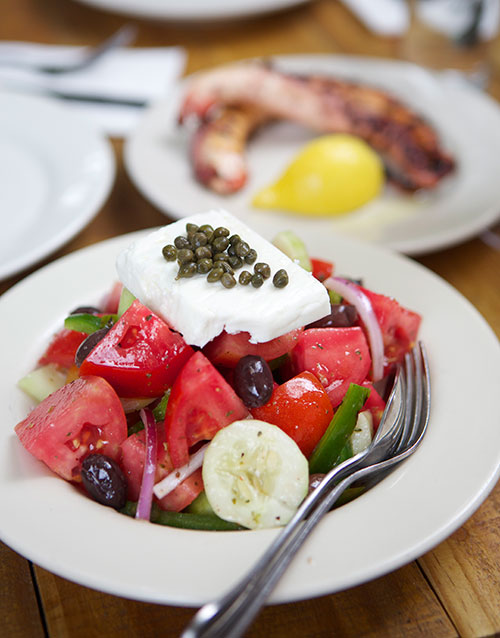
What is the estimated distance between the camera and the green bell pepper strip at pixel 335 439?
1.33m

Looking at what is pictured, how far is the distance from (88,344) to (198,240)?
310mm

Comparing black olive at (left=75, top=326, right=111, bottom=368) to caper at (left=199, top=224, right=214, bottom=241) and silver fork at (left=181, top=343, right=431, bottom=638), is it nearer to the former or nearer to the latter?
caper at (left=199, top=224, right=214, bottom=241)

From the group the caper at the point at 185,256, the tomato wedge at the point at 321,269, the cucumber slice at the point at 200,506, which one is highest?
the caper at the point at 185,256

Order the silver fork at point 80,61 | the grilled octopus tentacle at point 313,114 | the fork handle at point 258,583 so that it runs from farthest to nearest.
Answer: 1. the silver fork at point 80,61
2. the grilled octopus tentacle at point 313,114
3. the fork handle at point 258,583

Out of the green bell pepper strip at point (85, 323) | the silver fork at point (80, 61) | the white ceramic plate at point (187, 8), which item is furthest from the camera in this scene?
the white ceramic plate at point (187, 8)

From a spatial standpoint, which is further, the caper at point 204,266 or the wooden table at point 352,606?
the caper at point 204,266

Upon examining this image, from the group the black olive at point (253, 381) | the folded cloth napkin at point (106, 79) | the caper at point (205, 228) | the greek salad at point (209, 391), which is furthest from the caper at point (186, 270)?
the folded cloth napkin at point (106, 79)

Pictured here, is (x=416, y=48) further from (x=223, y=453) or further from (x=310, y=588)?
(x=310, y=588)

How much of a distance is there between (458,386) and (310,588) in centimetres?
60

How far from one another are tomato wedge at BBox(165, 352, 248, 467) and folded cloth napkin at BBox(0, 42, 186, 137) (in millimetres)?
1740

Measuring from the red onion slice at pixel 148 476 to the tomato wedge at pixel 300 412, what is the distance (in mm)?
203

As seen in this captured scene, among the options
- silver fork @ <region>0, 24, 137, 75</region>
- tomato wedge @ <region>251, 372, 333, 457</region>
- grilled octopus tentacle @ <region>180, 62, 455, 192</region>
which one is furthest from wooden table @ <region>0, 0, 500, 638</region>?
silver fork @ <region>0, 24, 137, 75</region>

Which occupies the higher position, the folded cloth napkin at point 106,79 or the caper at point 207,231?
the caper at point 207,231

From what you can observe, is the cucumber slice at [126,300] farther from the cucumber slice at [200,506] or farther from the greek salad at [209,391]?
the cucumber slice at [200,506]
